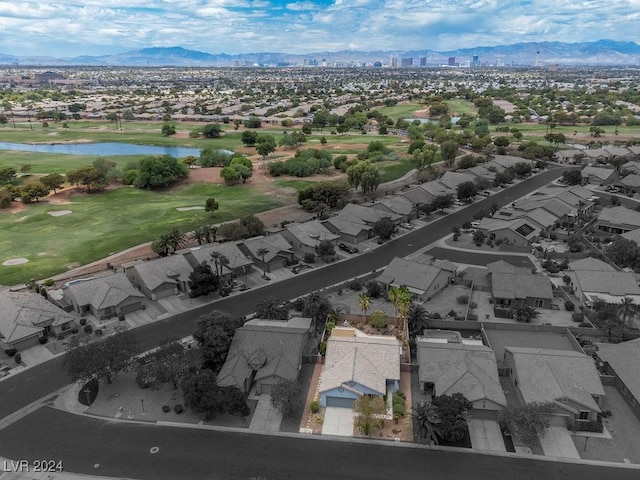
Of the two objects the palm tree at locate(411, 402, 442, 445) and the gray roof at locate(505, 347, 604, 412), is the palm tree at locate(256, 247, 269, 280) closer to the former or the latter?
the palm tree at locate(411, 402, 442, 445)

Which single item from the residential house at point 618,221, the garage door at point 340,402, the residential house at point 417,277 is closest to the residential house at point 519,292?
the residential house at point 417,277

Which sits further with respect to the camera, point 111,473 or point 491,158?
point 491,158

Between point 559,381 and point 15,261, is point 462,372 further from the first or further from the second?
point 15,261

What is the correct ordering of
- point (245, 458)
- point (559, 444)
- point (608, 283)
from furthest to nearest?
point (608, 283), point (559, 444), point (245, 458)

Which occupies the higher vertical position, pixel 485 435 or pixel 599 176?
pixel 485 435

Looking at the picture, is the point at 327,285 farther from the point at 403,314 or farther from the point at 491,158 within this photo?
the point at 491,158

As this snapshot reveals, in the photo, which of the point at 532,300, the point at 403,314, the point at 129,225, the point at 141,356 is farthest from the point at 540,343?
the point at 129,225

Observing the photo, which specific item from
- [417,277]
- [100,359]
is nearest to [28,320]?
[100,359]
